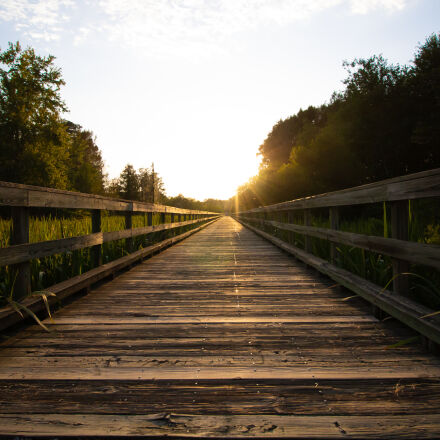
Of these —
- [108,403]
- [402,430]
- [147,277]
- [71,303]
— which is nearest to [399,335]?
[402,430]

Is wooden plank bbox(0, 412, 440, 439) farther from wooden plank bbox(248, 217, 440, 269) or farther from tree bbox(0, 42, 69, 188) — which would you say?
tree bbox(0, 42, 69, 188)

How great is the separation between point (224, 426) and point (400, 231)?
5.25ft

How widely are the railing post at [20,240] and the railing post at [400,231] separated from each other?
2.47 metres

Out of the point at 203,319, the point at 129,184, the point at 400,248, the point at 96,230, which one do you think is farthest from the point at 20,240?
the point at 129,184

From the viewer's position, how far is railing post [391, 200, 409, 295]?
2.00 m

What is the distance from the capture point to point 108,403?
128 centimetres

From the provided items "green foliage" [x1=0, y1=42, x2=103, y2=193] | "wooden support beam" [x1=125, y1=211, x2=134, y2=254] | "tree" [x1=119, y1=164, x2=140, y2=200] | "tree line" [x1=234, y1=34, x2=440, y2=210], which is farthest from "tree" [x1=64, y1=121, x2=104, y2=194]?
"wooden support beam" [x1=125, y1=211, x2=134, y2=254]

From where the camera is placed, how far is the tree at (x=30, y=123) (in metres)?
20.0

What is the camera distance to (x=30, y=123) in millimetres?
21047

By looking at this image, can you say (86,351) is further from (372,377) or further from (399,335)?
(399,335)

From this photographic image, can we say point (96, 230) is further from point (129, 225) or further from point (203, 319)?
point (203, 319)

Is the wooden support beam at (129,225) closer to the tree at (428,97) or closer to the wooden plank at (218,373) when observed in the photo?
the wooden plank at (218,373)

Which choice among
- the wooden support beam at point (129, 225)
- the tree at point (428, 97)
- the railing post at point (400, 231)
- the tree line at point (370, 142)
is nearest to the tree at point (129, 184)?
the tree line at point (370, 142)

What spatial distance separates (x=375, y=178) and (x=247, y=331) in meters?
22.1
